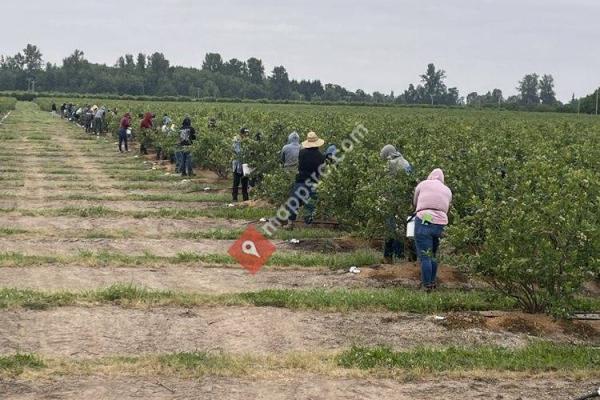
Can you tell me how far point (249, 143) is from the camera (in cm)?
1897

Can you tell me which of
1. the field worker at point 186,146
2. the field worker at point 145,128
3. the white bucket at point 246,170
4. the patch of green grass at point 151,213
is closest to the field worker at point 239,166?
the white bucket at point 246,170

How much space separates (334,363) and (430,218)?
3633 mm

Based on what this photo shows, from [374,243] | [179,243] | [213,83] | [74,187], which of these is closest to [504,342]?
[374,243]

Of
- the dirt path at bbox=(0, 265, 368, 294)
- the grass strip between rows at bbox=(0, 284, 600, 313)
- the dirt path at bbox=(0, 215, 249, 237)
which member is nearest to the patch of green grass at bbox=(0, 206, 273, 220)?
the dirt path at bbox=(0, 215, 249, 237)

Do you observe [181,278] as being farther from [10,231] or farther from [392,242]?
[10,231]

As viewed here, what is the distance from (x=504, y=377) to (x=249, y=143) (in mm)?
12345

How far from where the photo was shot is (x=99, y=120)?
147 feet

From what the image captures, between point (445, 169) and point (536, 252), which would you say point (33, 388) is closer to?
point (536, 252)

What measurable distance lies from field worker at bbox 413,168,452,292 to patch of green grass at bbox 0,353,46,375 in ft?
16.9

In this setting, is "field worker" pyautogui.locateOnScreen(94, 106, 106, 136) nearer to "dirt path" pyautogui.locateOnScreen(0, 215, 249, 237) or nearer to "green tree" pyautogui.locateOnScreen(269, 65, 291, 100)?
"dirt path" pyautogui.locateOnScreen(0, 215, 249, 237)

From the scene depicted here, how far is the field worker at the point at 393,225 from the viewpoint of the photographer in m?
12.4

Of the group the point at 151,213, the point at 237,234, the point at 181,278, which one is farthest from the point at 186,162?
the point at 181,278

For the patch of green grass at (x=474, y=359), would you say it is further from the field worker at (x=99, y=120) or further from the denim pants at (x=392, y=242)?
the field worker at (x=99, y=120)

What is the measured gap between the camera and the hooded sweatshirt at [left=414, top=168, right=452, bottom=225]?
10.7 metres
